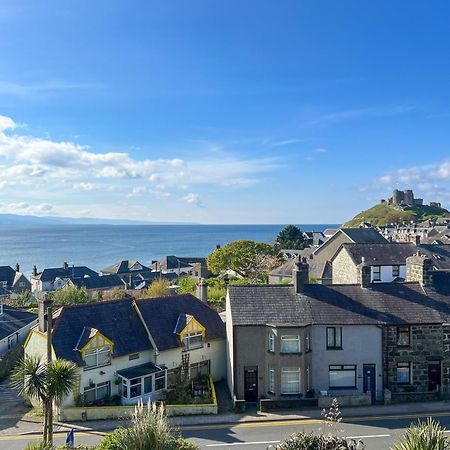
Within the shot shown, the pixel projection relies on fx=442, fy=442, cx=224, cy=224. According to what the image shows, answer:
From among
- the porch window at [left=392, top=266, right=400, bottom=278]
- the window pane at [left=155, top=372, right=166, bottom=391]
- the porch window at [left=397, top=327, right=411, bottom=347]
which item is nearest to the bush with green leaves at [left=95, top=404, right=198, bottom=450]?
the window pane at [left=155, top=372, right=166, bottom=391]

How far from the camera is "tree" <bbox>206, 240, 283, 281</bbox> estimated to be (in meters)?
62.2

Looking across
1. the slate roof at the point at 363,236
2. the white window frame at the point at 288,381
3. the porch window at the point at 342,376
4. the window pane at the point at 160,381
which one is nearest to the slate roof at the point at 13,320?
the window pane at the point at 160,381

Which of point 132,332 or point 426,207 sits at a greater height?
point 426,207

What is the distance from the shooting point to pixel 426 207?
636ft

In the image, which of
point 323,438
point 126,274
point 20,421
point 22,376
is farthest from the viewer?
point 126,274

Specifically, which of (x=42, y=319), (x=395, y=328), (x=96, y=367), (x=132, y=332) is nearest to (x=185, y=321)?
(x=132, y=332)

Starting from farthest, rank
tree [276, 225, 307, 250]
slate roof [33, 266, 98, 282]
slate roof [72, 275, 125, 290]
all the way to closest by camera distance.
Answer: tree [276, 225, 307, 250]
slate roof [33, 266, 98, 282]
slate roof [72, 275, 125, 290]

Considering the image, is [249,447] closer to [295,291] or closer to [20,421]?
[295,291]

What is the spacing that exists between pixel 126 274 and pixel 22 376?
78.2 meters

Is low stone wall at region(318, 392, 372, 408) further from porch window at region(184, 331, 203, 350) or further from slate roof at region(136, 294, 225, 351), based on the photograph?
porch window at region(184, 331, 203, 350)

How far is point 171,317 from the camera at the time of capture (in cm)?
3025

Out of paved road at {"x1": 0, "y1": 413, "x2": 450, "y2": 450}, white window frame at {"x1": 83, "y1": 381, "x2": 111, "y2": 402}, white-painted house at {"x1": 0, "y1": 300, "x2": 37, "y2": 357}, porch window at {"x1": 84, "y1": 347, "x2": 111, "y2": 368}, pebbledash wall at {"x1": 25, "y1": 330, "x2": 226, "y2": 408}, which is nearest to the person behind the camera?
paved road at {"x1": 0, "y1": 413, "x2": 450, "y2": 450}

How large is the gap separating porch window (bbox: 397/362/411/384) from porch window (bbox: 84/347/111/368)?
57.9ft

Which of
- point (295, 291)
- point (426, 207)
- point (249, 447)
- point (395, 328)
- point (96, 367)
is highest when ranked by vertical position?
point (426, 207)
